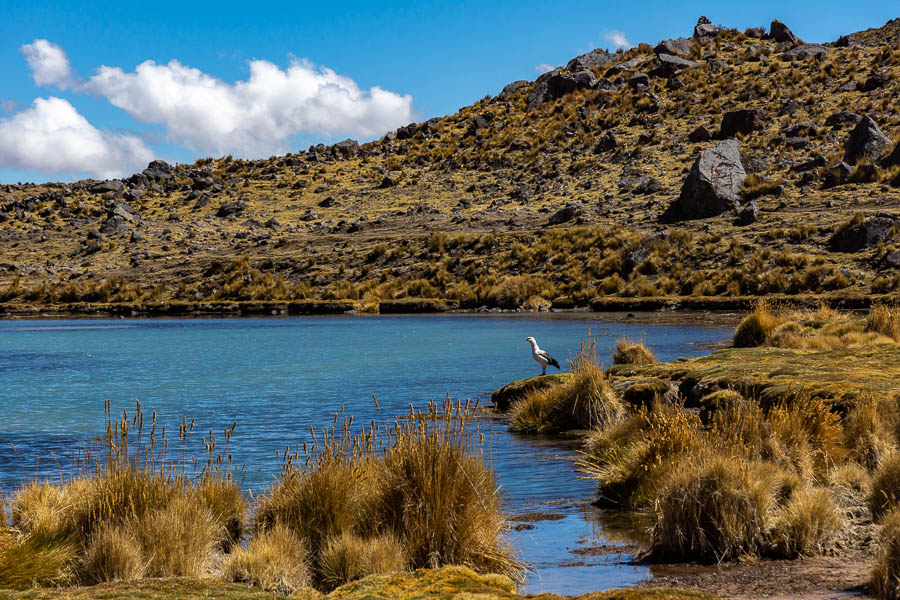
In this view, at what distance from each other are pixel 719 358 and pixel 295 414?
827 centimetres

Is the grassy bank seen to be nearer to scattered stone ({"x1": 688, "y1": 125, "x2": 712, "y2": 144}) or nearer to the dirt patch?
the dirt patch

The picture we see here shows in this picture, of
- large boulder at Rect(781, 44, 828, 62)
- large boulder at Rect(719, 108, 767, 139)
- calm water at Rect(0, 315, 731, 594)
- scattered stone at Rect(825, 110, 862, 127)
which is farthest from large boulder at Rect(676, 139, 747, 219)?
large boulder at Rect(781, 44, 828, 62)

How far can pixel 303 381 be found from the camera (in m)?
22.4

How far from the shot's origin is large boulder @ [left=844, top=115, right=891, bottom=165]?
54.0m

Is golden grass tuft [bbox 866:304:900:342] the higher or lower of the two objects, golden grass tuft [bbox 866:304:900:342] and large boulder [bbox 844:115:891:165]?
the lower

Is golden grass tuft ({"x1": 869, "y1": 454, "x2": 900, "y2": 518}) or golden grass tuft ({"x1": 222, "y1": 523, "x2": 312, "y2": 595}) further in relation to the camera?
golden grass tuft ({"x1": 869, "y1": 454, "x2": 900, "y2": 518})

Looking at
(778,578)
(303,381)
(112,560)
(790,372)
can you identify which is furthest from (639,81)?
Result: (112,560)

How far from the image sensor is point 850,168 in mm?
52562

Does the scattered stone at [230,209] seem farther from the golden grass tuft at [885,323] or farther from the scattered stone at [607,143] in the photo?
the golden grass tuft at [885,323]

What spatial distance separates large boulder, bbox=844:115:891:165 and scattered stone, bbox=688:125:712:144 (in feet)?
48.0

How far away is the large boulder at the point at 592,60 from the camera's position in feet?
320

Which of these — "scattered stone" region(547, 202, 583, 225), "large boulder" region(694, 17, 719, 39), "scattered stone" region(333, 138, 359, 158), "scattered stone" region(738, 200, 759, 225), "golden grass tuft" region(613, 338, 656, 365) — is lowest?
"golden grass tuft" region(613, 338, 656, 365)

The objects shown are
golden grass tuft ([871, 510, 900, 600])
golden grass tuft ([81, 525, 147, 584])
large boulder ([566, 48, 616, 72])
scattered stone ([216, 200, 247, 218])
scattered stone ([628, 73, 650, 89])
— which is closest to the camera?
golden grass tuft ([871, 510, 900, 600])

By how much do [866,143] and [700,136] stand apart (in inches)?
643
